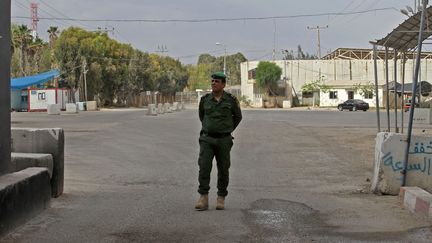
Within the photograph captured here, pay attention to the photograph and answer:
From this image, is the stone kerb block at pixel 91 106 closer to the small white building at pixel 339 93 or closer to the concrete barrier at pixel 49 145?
the small white building at pixel 339 93

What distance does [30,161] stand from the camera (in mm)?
7777

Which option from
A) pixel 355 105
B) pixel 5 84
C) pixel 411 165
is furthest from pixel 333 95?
pixel 5 84

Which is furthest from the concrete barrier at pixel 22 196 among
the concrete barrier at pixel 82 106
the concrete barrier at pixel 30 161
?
the concrete barrier at pixel 82 106

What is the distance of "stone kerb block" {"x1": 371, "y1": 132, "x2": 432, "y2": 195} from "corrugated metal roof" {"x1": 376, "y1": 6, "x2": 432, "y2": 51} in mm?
2237

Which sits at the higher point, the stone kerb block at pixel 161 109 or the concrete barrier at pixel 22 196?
the stone kerb block at pixel 161 109

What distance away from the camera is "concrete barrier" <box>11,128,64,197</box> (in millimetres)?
8141

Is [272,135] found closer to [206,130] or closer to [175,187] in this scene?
[175,187]

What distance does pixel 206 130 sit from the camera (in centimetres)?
737

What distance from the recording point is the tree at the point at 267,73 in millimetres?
79062

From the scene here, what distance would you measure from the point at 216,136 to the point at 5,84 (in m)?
2.61

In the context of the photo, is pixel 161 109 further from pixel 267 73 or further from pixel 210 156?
pixel 210 156

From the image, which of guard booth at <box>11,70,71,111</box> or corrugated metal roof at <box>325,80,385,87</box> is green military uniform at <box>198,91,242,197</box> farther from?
corrugated metal roof at <box>325,80,385,87</box>

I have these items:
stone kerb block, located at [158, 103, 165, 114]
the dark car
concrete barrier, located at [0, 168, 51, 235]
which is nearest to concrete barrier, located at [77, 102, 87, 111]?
stone kerb block, located at [158, 103, 165, 114]

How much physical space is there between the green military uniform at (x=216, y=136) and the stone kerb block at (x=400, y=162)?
2513mm
